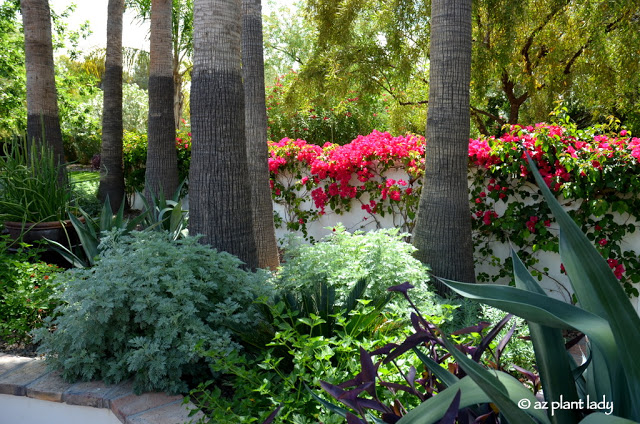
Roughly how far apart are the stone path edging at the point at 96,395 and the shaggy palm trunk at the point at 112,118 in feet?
20.2

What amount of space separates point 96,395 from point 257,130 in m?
3.43

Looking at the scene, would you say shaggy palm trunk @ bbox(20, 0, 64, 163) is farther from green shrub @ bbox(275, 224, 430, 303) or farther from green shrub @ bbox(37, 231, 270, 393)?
green shrub @ bbox(275, 224, 430, 303)

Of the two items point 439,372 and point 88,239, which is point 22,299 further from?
point 439,372

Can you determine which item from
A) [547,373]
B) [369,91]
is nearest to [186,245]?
[547,373]

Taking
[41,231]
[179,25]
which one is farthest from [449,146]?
[179,25]

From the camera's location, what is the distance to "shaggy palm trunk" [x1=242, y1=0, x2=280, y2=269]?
214 inches

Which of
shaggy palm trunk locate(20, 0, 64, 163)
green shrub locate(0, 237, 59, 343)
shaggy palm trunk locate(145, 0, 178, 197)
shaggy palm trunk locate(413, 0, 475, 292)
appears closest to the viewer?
green shrub locate(0, 237, 59, 343)

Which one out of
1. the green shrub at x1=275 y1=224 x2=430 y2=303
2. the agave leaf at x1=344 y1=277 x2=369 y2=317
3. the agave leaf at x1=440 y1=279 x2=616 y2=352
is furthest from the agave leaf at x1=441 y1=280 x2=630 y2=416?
the green shrub at x1=275 y1=224 x2=430 y2=303

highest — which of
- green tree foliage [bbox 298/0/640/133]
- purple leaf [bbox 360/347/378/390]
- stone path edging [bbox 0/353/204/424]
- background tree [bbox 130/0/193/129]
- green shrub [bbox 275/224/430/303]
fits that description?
background tree [bbox 130/0/193/129]

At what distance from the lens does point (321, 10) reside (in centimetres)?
879

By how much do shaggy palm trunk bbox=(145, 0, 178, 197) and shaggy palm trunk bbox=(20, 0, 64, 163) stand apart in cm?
133

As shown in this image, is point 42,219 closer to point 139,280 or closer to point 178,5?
point 139,280

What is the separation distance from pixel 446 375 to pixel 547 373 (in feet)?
0.88

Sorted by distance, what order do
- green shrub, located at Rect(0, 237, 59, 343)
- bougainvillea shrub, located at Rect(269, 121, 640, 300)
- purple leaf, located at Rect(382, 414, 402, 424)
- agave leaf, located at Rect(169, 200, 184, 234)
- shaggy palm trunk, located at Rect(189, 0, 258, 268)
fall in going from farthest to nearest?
agave leaf, located at Rect(169, 200, 184, 234) < bougainvillea shrub, located at Rect(269, 121, 640, 300) < shaggy palm trunk, located at Rect(189, 0, 258, 268) < green shrub, located at Rect(0, 237, 59, 343) < purple leaf, located at Rect(382, 414, 402, 424)
